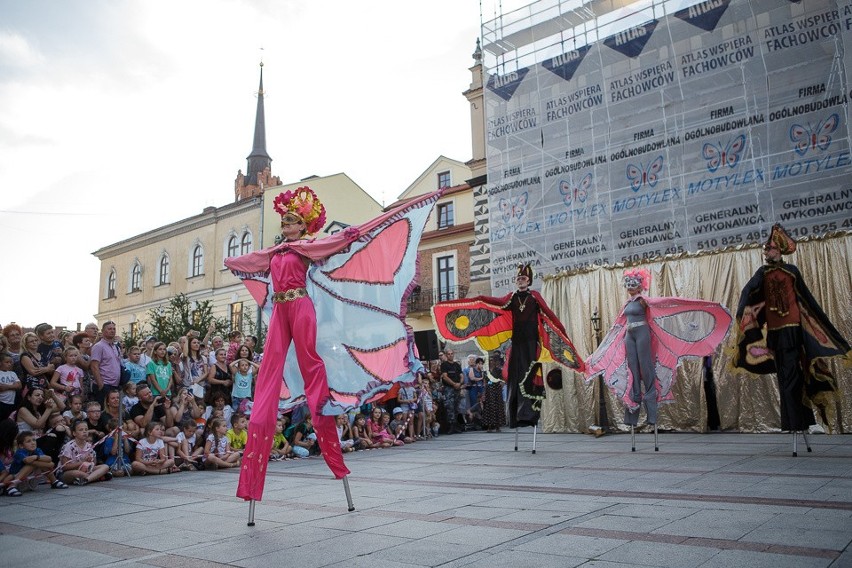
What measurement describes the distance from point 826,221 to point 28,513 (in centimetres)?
1139

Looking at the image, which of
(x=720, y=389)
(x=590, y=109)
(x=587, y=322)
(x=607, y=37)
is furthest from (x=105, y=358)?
(x=607, y=37)

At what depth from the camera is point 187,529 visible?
4.46 m

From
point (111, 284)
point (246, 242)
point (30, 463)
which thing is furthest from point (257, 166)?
point (30, 463)

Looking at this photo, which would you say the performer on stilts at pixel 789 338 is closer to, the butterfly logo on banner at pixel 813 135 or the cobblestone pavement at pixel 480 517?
the cobblestone pavement at pixel 480 517

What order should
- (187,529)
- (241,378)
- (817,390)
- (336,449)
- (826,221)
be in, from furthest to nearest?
(826,221) < (241,378) < (817,390) < (336,449) < (187,529)

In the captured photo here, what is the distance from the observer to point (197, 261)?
3925 cm

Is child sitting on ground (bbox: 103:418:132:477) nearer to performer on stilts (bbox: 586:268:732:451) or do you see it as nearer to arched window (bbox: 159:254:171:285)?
performer on stilts (bbox: 586:268:732:451)

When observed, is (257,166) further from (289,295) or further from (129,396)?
(289,295)

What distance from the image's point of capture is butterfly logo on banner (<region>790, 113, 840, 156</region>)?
10992mm

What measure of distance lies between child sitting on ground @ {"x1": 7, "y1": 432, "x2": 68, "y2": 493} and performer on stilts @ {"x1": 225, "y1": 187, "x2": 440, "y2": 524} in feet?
11.2

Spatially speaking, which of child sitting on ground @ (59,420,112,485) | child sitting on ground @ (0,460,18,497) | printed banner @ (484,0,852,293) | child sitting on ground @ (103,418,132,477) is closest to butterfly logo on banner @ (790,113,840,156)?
printed banner @ (484,0,852,293)

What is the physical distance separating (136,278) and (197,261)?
6.91m

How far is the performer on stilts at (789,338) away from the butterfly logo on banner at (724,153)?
4.76 meters

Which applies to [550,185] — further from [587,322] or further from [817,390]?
[817,390]
